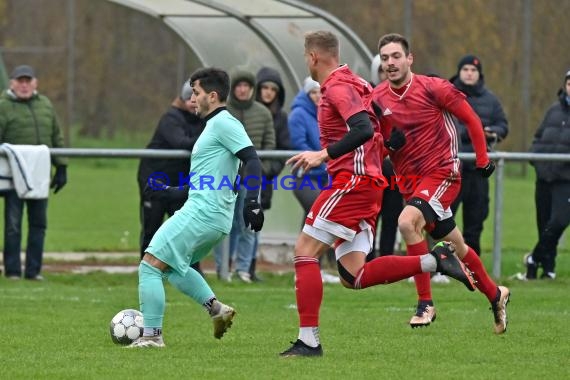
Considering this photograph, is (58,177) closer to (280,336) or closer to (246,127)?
(246,127)

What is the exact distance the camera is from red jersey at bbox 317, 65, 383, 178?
820cm

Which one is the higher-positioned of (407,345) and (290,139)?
(290,139)

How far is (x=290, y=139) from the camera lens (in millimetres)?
13875

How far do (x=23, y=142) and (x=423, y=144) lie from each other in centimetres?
504

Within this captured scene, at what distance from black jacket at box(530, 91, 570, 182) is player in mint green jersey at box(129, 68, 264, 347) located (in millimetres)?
5857

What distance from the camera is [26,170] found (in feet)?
42.7

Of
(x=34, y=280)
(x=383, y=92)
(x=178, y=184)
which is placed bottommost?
(x=34, y=280)

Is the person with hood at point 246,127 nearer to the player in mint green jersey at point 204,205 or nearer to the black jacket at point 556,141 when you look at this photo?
the black jacket at point 556,141

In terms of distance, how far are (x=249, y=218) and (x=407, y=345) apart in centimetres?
152

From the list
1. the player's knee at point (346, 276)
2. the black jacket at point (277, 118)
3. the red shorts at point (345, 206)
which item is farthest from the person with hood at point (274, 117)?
the red shorts at point (345, 206)

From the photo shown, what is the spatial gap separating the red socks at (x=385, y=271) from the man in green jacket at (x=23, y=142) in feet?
17.7

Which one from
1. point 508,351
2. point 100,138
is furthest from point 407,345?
point 100,138

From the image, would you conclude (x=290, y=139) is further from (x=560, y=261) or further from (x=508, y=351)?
(x=508, y=351)

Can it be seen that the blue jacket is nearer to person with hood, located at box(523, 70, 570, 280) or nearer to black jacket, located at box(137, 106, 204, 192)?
black jacket, located at box(137, 106, 204, 192)
